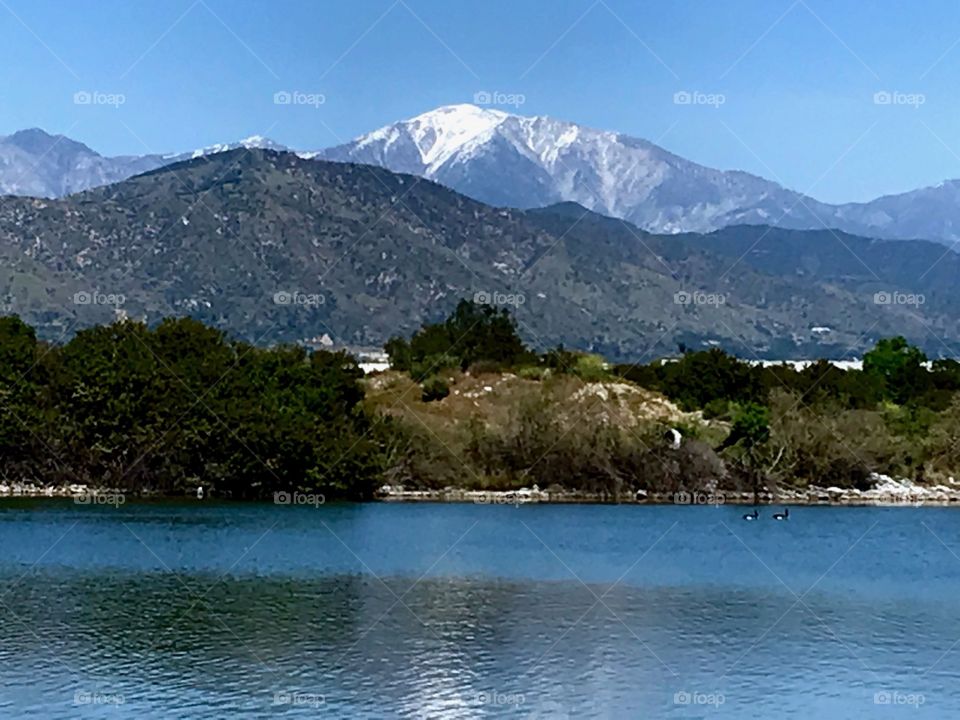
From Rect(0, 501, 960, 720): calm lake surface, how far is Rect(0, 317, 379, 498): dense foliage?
31.6ft

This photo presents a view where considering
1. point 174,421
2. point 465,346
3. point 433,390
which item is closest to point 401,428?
point 433,390

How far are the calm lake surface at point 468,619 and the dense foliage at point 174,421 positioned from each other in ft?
31.6

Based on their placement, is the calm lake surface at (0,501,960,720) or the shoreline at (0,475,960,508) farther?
the shoreline at (0,475,960,508)

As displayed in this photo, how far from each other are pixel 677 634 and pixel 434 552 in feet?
53.2

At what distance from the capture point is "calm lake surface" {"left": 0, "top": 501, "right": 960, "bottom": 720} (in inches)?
1062

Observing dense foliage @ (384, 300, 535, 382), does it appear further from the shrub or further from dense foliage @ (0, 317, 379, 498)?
dense foliage @ (0, 317, 379, 498)

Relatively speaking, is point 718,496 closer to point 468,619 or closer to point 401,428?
point 401,428

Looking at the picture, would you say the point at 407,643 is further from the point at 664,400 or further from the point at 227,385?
the point at 664,400

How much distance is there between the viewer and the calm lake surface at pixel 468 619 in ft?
88.5

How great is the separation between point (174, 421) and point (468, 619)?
36.5 metres

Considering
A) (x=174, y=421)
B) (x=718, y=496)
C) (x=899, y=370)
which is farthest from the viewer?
(x=899, y=370)

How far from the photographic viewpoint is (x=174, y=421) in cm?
6919

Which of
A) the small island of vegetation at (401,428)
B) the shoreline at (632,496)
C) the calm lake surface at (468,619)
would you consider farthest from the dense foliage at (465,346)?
the calm lake surface at (468,619)

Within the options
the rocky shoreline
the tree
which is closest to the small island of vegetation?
the rocky shoreline
